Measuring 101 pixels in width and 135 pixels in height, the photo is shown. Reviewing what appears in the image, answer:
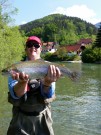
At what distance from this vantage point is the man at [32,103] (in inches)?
172

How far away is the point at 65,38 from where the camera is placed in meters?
184

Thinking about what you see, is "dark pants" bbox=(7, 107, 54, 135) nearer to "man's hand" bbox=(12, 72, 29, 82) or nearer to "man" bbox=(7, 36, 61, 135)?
"man" bbox=(7, 36, 61, 135)

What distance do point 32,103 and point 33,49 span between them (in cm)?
68

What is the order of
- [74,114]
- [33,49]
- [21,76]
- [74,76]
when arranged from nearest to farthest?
1. [21,76]
2. [74,76]
3. [33,49]
4. [74,114]

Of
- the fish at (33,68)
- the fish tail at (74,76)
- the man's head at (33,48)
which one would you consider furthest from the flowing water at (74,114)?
the fish at (33,68)

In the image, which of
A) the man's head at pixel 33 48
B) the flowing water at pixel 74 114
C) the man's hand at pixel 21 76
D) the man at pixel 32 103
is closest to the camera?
the man's hand at pixel 21 76

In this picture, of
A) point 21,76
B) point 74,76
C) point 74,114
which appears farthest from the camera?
point 74,114

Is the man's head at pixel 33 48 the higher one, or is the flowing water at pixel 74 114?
the man's head at pixel 33 48

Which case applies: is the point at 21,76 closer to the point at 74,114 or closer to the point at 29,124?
the point at 29,124

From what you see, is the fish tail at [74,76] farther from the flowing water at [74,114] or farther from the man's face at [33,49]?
the flowing water at [74,114]

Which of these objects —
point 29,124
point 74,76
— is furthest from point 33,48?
point 29,124

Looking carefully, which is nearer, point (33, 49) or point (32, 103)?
point (32, 103)

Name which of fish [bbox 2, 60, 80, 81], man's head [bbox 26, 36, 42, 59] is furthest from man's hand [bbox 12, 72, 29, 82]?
man's head [bbox 26, 36, 42, 59]

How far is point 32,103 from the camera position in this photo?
4.41 meters
